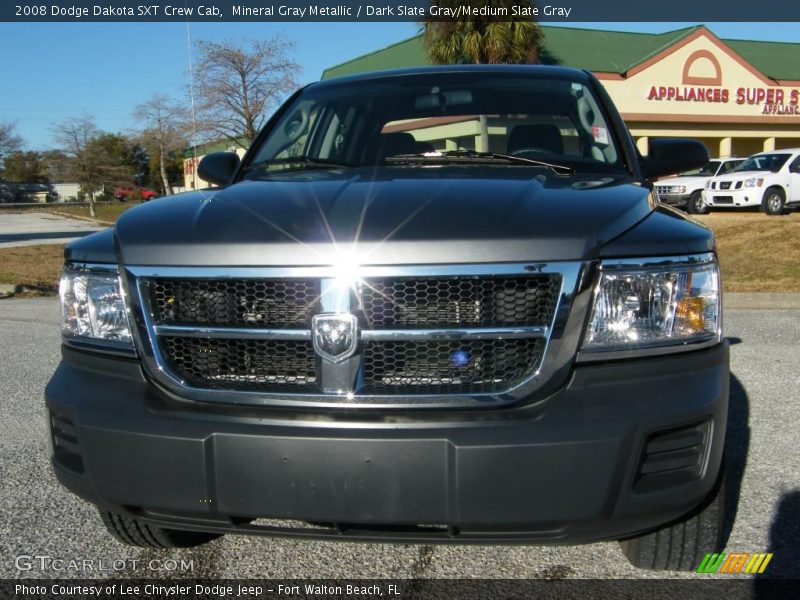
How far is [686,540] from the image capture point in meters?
2.49

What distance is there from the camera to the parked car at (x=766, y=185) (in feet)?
65.8

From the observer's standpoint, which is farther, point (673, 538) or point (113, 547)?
point (113, 547)

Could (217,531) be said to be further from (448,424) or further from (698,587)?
(698,587)

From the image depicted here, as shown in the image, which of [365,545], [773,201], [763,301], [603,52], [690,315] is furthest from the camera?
[603,52]

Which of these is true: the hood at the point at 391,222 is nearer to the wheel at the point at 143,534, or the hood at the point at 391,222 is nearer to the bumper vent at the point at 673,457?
the bumper vent at the point at 673,457

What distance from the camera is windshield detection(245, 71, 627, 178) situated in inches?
135

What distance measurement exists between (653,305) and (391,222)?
749 mm

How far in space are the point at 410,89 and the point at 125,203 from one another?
60.4 meters

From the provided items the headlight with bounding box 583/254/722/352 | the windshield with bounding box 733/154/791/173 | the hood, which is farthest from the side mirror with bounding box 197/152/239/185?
the windshield with bounding box 733/154/791/173

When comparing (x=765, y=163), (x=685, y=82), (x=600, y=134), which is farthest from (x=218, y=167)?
(x=685, y=82)

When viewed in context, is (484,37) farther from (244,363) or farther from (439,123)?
(244,363)

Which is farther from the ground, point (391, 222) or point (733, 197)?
point (391, 222)

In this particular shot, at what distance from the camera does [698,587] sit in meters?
2.60

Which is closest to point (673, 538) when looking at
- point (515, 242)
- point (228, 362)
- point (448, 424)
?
point (448, 424)
